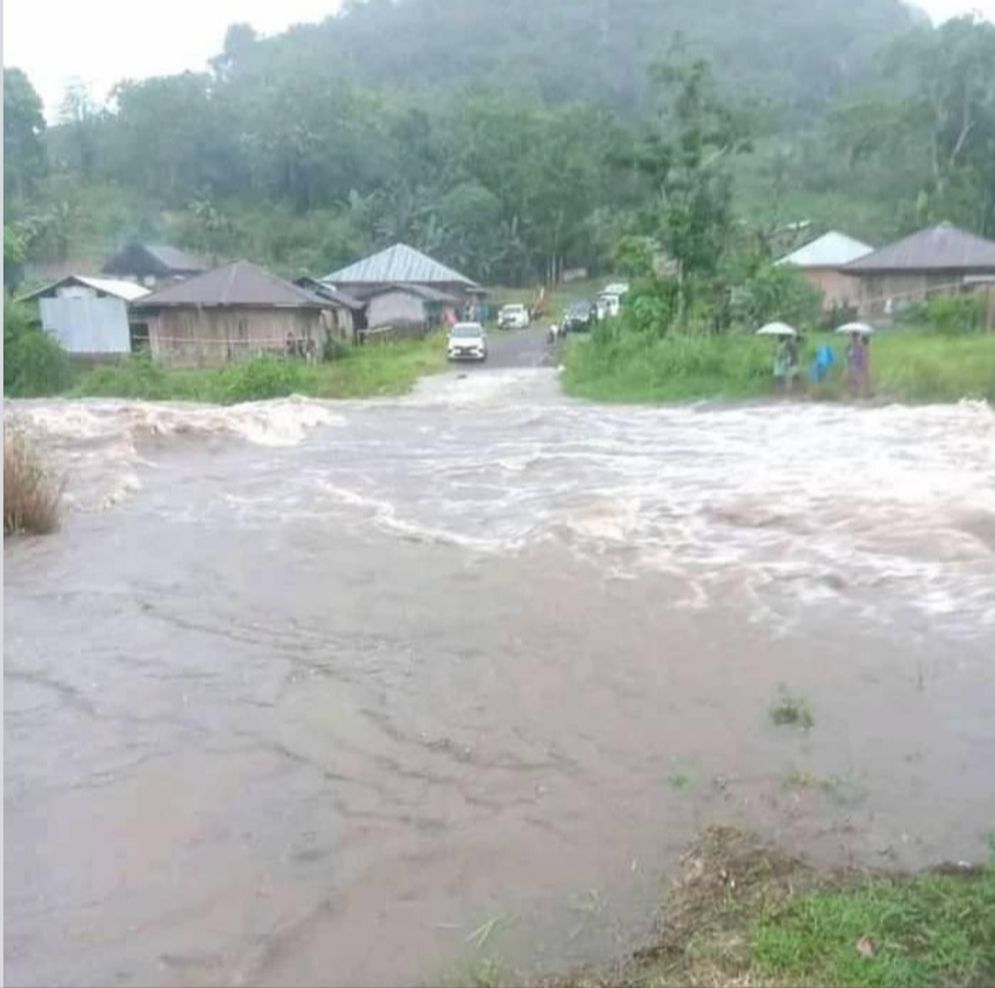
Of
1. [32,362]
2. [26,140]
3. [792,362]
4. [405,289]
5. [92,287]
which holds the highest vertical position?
[26,140]

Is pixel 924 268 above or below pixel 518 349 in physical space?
above

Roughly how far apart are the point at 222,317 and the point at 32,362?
6.53m

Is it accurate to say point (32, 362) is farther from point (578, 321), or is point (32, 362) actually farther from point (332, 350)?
point (578, 321)

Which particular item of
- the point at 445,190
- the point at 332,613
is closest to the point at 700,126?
the point at 332,613

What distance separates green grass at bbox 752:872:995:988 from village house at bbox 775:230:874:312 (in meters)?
32.2

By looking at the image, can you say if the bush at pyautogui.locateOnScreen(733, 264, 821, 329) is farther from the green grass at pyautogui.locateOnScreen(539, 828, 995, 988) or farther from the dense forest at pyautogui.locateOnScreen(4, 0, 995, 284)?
the green grass at pyautogui.locateOnScreen(539, 828, 995, 988)

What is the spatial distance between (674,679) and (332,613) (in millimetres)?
2397

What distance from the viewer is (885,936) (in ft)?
11.5

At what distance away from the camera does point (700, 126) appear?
28.5 metres

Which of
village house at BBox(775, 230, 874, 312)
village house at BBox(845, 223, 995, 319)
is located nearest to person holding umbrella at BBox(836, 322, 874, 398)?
village house at BBox(845, 223, 995, 319)

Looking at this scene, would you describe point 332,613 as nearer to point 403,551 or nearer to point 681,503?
point 403,551

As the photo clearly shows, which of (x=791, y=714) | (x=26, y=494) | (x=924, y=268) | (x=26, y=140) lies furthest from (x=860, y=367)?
(x=26, y=140)

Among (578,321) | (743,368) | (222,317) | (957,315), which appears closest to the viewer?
(743,368)

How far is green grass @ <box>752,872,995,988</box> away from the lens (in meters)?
3.33
